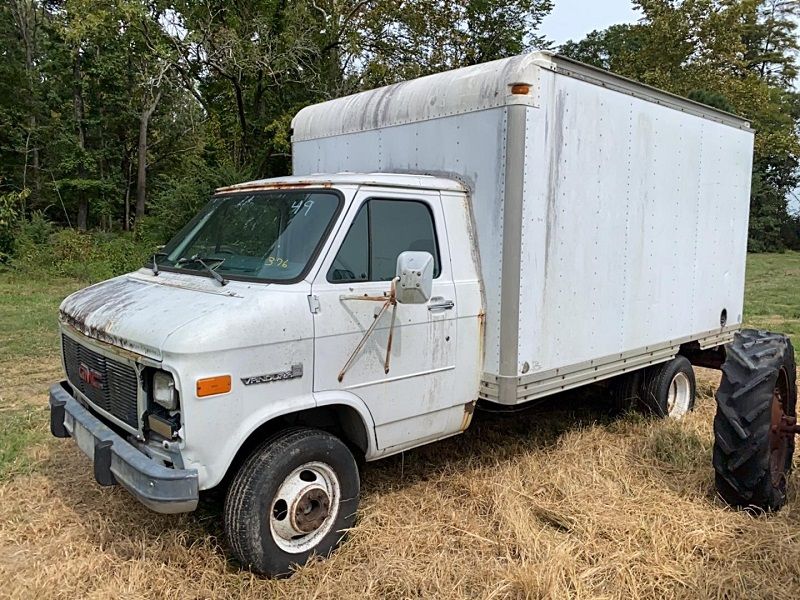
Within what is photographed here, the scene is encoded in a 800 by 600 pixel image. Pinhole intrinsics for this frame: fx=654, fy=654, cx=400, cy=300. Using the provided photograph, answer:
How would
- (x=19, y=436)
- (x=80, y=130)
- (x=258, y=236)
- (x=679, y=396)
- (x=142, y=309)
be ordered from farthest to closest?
(x=80, y=130), (x=679, y=396), (x=19, y=436), (x=258, y=236), (x=142, y=309)

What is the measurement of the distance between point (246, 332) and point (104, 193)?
97.1ft

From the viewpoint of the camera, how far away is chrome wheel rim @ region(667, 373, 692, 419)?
670 cm

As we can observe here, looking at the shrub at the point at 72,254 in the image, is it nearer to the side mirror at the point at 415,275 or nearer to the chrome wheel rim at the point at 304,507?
the chrome wheel rim at the point at 304,507

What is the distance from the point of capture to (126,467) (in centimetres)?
349

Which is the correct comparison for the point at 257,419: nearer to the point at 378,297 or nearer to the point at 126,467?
the point at 126,467

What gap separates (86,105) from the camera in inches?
1140

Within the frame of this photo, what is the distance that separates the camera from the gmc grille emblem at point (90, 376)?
13.1ft

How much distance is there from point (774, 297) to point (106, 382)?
18141 millimetres

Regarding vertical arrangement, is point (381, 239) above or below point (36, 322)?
above

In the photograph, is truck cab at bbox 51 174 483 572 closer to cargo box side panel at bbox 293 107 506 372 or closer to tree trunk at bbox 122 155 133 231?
cargo box side panel at bbox 293 107 506 372

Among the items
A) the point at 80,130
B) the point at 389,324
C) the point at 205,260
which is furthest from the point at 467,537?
the point at 80,130

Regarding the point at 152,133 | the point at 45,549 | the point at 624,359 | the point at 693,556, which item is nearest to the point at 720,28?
the point at 152,133

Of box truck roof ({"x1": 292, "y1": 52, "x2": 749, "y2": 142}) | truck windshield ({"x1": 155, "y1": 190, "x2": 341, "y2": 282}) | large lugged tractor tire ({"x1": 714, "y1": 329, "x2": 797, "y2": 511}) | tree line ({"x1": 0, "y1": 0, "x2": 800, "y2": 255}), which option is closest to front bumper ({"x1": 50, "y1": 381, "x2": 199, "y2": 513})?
truck windshield ({"x1": 155, "y1": 190, "x2": 341, "y2": 282})

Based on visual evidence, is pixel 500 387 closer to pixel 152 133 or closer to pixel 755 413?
pixel 755 413
